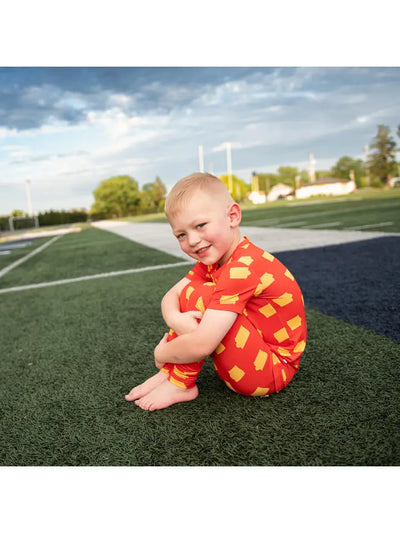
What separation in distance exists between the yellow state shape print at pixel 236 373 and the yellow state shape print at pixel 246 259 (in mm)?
392

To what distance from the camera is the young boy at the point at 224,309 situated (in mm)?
1272

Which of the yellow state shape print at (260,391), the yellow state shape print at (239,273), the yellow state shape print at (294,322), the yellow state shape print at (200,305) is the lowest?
the yellow state shape print at (260,391)

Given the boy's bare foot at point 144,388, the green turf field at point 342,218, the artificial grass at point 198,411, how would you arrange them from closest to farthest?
the artificial grass at point 198,411 → the boy's bare foot at point 144,388 → the green turf field at point 342,218

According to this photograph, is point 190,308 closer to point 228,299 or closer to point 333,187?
point 228,299

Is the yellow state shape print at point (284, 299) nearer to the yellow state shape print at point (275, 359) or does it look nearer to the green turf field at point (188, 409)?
the yellow state shape print at point (275, 359)

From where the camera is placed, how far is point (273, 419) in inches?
53.4

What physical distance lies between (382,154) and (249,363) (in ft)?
258

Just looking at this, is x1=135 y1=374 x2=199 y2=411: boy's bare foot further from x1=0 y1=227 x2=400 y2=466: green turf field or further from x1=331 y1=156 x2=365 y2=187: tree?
x1=331 y1=156 x2=365 y2=187: tree

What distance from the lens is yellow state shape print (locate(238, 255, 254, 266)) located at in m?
1.30

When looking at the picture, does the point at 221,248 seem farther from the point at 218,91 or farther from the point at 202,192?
the point at 218,91

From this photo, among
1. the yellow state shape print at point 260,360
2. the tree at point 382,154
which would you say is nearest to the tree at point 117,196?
the tree at point 382,154

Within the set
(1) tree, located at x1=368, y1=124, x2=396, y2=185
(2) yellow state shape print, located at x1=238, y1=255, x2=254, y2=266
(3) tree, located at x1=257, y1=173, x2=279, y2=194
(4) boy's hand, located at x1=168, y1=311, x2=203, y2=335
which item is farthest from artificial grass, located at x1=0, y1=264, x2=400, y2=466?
(3) tree, located at x1=257, y1=173, x2=279, y2=194
